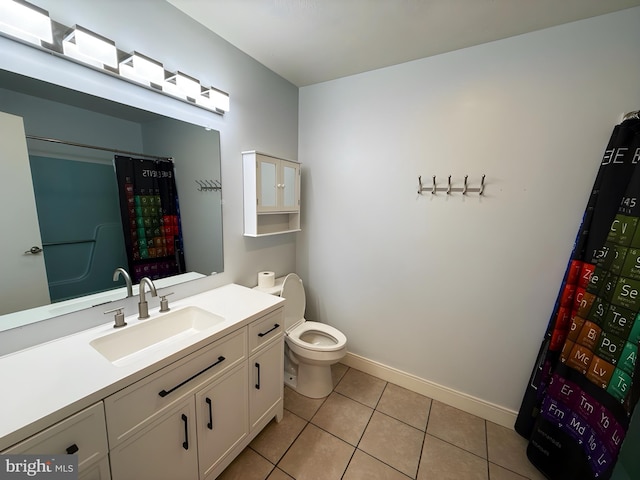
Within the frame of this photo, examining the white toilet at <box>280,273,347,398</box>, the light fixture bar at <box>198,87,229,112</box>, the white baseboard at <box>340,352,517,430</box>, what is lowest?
the white baseboard at <box>340,352,517,430</box>

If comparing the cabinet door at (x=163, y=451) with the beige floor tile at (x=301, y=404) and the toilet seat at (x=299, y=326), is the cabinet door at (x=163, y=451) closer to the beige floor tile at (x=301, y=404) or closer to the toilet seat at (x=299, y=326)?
the beige floor tile at (x=301, y=404)

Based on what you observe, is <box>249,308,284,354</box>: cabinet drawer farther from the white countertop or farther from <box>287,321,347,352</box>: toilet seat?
<box>287,321,347,352</box>: toilet seat

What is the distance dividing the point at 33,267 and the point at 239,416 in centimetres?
116

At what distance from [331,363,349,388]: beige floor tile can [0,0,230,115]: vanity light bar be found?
7.49ft

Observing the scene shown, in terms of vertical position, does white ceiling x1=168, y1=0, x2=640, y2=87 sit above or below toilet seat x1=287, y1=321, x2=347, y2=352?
above

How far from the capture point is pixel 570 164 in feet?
4.68

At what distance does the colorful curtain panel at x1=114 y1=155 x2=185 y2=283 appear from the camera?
131 centimetres

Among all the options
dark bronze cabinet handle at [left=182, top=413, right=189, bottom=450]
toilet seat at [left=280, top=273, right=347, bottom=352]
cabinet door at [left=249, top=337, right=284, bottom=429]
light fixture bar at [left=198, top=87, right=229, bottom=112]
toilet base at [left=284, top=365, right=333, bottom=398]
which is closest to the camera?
dark bronze cabinet handle at [left=182, top=413, right=189, bottom=450]

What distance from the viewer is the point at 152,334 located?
4.24 feet

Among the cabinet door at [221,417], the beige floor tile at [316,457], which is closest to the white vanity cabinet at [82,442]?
the cabinet door at [221,417]

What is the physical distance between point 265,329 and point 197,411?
0.48 meters

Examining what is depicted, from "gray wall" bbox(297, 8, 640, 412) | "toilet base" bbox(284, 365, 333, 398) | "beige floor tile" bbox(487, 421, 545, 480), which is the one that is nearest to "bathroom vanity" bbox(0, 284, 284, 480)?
"toilet base" bbox(284, 365, 333, 398)

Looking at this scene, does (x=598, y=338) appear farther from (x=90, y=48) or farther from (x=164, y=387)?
(x=90, y=48)

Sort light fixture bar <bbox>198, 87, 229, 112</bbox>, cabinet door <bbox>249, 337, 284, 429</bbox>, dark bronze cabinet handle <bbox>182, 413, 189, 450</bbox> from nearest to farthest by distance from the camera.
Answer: dark bronze cabinet handle <bbox>182, 413, 189, 450</bbox>, cabinet door <bbox>249, 337, 284, 429</bbox>, light fixture bar <bbox>198, 87, 229, 112</bbox>
